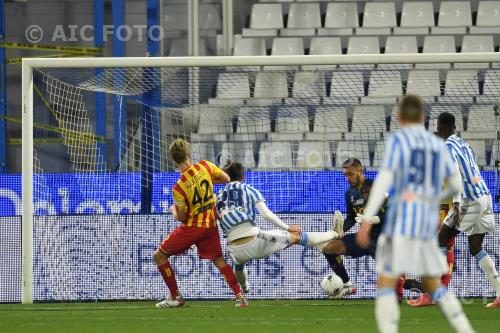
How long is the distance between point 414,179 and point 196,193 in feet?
16.9

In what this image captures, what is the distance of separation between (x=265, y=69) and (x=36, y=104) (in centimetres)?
434

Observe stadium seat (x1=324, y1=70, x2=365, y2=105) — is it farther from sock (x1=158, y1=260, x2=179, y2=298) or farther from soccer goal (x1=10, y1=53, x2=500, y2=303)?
sock (x1=158, y1=260, x2=179, y2=298)

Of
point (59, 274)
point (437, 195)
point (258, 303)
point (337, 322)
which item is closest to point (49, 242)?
point (59, 274)

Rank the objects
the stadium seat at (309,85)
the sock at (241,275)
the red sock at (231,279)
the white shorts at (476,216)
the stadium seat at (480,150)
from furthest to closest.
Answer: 1. the stadium seat at (309,85)
2. the stadium seat at (480,150)
3. the sock at (241,275)
4. the red sock at (231,279)
5. the white shorts at (476,216)

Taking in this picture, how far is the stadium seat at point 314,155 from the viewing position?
14.8m

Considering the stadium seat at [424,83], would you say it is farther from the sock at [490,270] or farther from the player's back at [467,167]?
the sock at [490,270]

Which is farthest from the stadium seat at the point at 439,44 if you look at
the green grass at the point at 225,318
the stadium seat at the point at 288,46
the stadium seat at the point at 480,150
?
the green grass at the point at 225,318

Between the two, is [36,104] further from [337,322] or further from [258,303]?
[337,322]

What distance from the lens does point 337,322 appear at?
1031cm

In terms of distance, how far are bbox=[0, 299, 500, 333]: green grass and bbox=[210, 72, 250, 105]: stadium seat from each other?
3695mm

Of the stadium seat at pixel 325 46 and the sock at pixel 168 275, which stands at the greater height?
the stadium seat at pixel 325 46

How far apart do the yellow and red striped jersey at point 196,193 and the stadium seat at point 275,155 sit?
2673mm

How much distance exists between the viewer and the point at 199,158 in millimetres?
15102

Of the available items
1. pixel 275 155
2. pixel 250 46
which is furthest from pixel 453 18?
pixel 275 155
